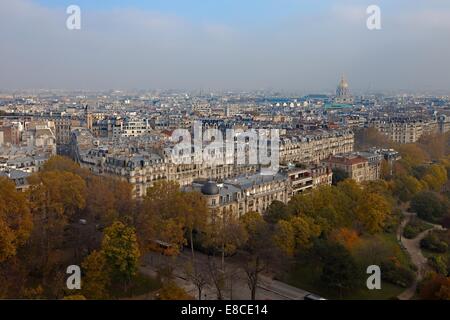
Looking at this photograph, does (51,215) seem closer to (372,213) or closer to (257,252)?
(257,252)

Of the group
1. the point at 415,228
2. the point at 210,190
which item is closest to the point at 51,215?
the point at 210,190

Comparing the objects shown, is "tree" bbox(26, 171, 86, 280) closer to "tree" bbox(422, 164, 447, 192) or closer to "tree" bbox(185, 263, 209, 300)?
"tree" bbox(185, 263, 209, 300)
